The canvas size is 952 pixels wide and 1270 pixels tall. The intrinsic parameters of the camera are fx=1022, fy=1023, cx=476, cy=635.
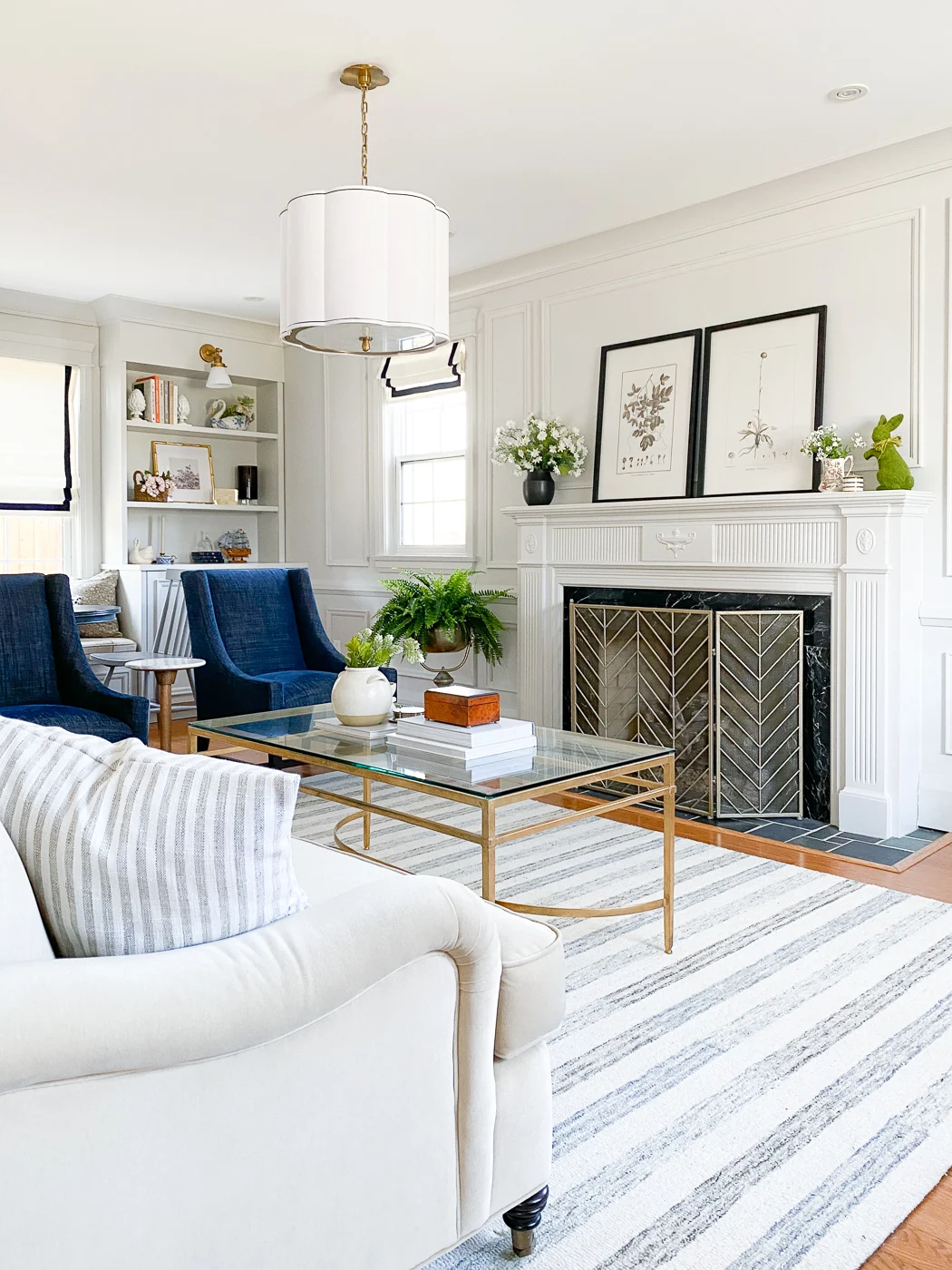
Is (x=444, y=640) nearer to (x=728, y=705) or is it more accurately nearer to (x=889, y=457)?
(x=728, y=705)

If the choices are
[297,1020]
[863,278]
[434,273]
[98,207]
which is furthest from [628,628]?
[297,1020]

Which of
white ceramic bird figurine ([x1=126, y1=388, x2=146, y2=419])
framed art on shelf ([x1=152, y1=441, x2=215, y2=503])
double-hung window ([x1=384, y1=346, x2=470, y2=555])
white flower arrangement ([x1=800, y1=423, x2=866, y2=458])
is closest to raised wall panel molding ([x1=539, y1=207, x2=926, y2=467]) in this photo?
white flower arrangement ([x1=800, y1=423, x2=866, y2=458])

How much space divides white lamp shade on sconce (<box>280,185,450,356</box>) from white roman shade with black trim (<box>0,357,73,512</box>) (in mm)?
3768

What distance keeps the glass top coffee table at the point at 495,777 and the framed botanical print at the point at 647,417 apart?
1.97 metres

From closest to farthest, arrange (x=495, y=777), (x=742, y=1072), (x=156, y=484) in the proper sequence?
(x=742, y=1072), (x=495, y=777), (x=156, y=484)

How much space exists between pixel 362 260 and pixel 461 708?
123 cm

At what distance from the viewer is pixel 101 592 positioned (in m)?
6.13

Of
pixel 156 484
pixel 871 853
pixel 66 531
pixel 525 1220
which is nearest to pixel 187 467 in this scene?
pixel 156 484

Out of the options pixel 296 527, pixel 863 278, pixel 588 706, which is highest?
pixel 863 278

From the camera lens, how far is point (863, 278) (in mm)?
3916

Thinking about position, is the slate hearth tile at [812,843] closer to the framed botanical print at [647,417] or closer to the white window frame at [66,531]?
the framed botanical print at [647,417]

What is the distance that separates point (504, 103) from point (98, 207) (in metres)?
2.04

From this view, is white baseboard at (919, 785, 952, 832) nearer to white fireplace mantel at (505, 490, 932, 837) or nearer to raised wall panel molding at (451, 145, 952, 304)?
white fireplace mantel at (505, 490, 932, 837)

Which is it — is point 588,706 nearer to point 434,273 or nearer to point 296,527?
point 434,273
